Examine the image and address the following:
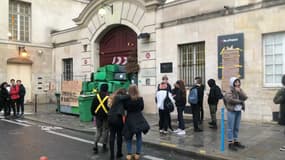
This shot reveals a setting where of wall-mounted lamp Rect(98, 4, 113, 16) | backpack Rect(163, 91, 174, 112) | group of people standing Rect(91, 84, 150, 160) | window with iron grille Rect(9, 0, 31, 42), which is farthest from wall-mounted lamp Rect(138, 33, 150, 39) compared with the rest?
window with iron grille Rect(9, 0, 31, 42)

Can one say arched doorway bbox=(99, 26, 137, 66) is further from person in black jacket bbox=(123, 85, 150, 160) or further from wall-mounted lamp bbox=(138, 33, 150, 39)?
person in black jacket bbox=(123, 85, 150, 160)

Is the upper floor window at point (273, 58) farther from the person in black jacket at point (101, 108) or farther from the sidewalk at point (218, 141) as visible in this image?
the person in black jacket at point (101, 108)

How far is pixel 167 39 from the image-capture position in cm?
1232

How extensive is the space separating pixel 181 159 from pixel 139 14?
28.9 feet

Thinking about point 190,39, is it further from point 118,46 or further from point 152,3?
point 118,46

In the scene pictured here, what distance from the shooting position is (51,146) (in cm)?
738

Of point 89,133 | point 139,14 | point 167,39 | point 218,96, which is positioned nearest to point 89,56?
point 139,14

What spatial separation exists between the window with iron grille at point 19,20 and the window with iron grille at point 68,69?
3.09m

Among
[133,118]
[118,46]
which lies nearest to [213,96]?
[133,118]

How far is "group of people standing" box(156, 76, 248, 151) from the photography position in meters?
6.62

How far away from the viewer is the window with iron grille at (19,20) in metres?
18.4

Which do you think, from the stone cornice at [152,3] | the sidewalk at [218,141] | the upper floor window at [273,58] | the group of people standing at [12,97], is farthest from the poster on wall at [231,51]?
the group of people standing at [12,97]

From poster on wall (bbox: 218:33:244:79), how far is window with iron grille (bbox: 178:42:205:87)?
0.93 metres

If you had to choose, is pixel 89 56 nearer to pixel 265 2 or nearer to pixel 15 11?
pixel 15 11
